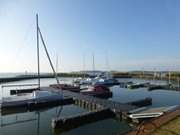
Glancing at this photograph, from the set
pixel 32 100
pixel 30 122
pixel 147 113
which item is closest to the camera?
pixel 147 113

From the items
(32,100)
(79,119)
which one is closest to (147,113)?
(79,119)

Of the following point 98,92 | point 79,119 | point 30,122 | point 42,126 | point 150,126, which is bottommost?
point 30,122

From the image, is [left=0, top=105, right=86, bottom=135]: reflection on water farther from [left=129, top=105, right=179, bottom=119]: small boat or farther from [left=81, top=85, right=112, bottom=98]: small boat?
[left=81, top=85, right=112, bottom=98]: small boat

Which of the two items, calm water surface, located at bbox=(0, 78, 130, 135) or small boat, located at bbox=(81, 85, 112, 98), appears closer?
calm water surface, located at bbox=(0, 78, 130, 135)

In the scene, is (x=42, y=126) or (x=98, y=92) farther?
(x=98, y=92)

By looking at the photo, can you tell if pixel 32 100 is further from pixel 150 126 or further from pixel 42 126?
pixel 150 126

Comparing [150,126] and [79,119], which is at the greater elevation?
[150,126]

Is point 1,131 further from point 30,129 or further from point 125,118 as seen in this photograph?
point 125,118

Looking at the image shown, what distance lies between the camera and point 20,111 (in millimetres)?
24547

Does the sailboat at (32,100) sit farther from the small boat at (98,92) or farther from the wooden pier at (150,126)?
the wooden pier at (150,126)

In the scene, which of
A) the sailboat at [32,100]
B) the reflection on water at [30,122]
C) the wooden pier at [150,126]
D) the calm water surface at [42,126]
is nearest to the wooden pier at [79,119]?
the calm water surface at [42,126]

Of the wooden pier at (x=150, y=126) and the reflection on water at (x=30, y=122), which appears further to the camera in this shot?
the reflection on water at (x=30, y=122)

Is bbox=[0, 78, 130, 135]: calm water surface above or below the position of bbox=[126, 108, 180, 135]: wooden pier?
below

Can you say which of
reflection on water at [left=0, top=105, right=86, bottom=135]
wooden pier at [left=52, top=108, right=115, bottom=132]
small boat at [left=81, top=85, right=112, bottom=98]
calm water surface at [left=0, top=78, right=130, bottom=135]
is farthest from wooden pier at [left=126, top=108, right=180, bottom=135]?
small boat at [left=81, top=85, right=112, bottom=98]
